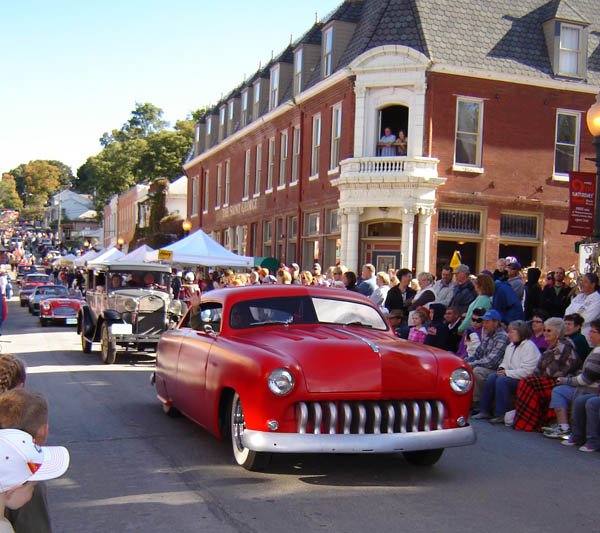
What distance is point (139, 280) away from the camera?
17266 mm

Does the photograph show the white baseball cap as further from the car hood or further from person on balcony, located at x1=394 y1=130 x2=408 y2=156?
person on balcony, located at x1=394 y1=130 x2=408 y2=156

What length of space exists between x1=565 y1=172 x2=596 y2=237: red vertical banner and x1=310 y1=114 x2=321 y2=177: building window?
674 inches

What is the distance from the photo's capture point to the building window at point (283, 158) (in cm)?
3175

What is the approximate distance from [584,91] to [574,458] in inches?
816

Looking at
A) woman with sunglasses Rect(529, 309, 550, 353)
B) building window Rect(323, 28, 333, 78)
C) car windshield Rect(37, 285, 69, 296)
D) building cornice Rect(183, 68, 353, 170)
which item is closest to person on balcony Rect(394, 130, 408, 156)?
building cornice Rect(183, 68, 353, 170)

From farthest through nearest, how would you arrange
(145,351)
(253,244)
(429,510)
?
1. (253,244)
2. (145,351)
3. (429,510)

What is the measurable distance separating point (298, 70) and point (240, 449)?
25373mm

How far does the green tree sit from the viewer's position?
528 feet

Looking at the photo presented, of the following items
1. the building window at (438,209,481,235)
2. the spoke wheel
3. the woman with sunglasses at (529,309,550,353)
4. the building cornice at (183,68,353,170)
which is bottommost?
the spoke wheel

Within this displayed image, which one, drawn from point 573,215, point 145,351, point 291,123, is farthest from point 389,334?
point 291,123

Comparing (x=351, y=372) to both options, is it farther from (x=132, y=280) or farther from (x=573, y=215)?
(x=132, y=280)

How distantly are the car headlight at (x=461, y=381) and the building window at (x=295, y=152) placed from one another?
23.8m

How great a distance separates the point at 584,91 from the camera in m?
25.9

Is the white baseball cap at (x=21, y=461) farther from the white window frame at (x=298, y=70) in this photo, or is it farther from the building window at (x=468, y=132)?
the white window frame at (x=298, y=70)
